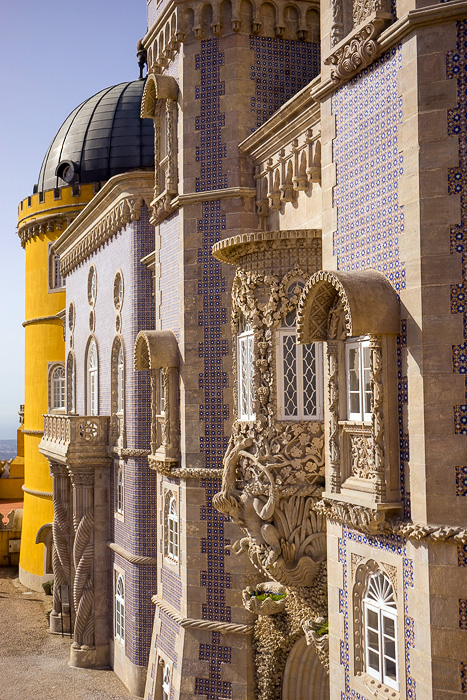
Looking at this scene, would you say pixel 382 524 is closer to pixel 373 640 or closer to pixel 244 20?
pixel 373 640

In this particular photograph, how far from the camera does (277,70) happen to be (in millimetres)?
15148

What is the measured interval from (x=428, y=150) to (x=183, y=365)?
7.96 m

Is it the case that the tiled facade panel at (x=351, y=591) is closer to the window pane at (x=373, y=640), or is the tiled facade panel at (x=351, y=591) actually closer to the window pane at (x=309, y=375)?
the window pane at (x=373, y=640)

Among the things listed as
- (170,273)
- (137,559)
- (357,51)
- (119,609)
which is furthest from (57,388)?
(357,51)

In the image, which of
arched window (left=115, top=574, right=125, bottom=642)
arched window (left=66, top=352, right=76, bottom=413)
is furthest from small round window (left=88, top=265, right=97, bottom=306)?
arched window (left=115, top=574, right=125, bottom=642)

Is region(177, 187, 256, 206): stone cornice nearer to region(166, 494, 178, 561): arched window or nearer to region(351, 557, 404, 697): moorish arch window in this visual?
region(166, 494, 178, 561): arched window

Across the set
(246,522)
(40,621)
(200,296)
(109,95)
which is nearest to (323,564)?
(246,522)

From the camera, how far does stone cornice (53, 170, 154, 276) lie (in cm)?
2044

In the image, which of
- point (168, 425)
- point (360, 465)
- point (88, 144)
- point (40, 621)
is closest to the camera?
point (360, 465)

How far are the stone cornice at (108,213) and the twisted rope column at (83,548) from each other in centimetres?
671

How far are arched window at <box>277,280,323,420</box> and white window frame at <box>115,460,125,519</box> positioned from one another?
33.3 feet

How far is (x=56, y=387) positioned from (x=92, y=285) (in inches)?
320

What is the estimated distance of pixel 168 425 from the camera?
15.7m

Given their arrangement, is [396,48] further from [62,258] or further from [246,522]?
[62,258]
